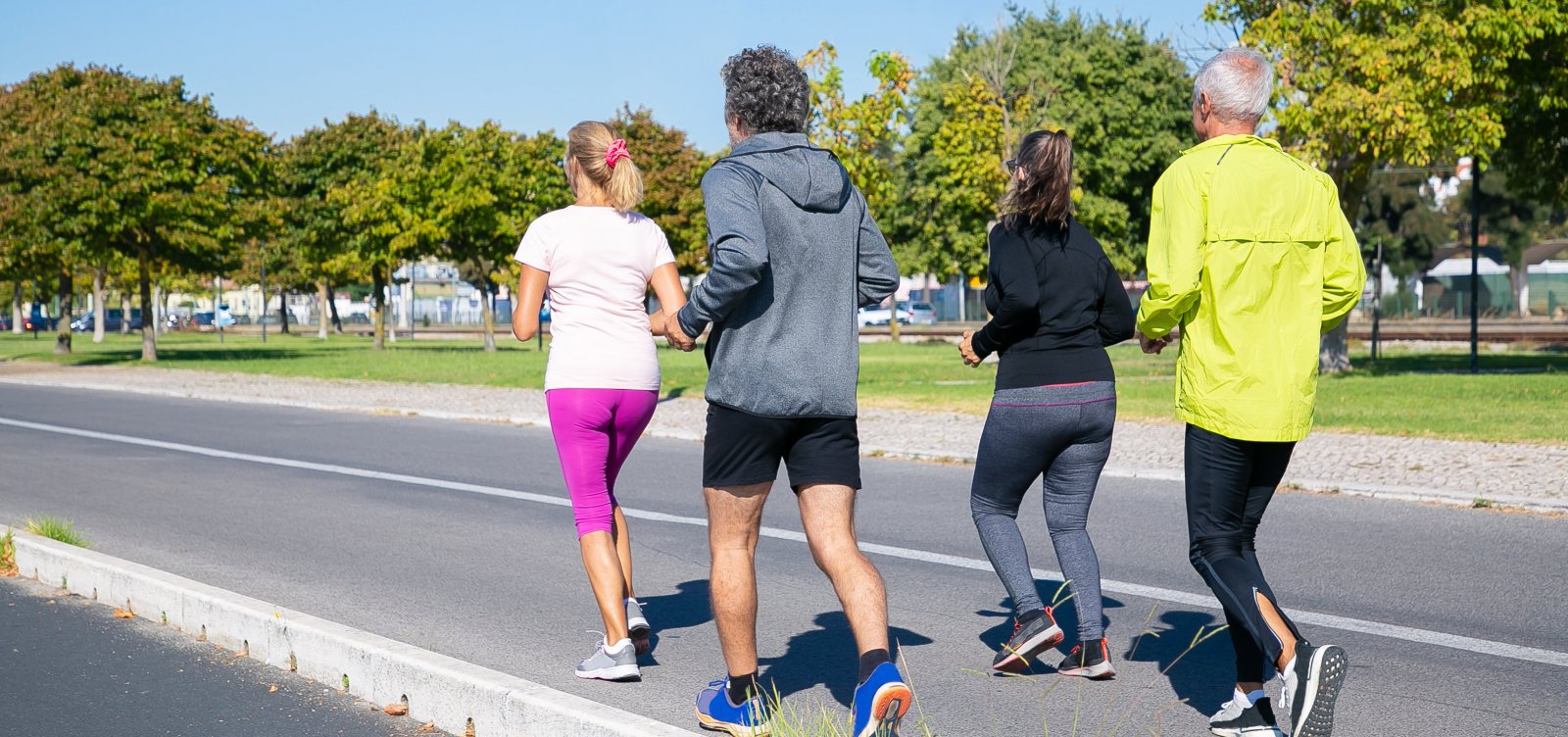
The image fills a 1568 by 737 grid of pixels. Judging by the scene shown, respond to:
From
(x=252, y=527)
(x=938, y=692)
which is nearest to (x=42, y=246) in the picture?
(x=252, y=527)

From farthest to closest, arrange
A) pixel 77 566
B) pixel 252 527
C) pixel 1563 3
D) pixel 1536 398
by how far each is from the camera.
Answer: pixel 1563 3
pixel 1536 398
pixel 252 527
pixel 77 566

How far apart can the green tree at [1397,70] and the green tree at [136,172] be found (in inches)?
971

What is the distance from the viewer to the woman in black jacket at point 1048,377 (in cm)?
467

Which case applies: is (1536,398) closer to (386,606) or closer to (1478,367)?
(1478,367)

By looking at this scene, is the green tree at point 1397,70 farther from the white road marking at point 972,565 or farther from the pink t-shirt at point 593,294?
the pink t-shirt at point 593,294

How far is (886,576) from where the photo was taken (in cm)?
681

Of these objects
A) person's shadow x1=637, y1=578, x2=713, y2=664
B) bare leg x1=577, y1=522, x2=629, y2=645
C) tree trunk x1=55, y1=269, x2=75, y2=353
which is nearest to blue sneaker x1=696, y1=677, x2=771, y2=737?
bare leg x1=577, y1=522, x2=629, y2=645

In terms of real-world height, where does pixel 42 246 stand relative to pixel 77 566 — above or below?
above

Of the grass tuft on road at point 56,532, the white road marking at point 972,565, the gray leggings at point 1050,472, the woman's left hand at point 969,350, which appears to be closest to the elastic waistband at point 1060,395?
the gray leggings at point 1050,472

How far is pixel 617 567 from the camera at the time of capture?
4.85m

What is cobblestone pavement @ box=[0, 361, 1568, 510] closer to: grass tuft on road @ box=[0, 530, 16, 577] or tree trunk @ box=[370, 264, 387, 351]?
grass tuft on road @ box=[0, 530, 16, 577]

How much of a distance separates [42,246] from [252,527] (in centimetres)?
2722

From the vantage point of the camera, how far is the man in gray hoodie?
3.73 m

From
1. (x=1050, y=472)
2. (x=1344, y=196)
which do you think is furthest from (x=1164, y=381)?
(x=1050, y=472)
